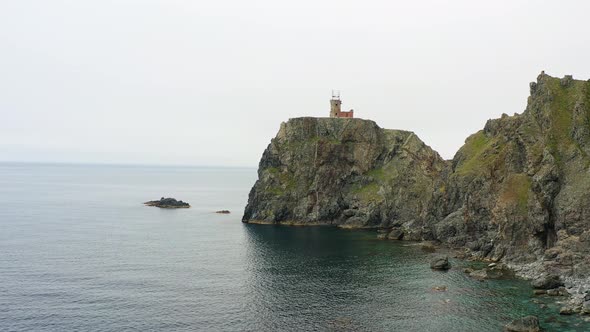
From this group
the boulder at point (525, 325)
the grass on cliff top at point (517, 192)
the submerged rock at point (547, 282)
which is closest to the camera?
the boulder at point (525, 325)

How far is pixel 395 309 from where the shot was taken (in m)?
80.0

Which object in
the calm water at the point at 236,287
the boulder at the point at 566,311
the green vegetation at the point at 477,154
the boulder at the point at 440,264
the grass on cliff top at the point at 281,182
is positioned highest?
the green vegetation at the point at 477,154

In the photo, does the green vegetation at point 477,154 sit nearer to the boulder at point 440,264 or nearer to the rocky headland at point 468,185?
the rocky headland at point 468,185

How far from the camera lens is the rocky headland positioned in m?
106

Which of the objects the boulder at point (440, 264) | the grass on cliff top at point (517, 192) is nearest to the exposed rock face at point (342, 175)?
the grass on cliff top at point (517, 192)

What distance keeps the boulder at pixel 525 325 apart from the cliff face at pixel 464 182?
1165 inches

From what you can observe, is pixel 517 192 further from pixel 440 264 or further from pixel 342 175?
pixel 342 175

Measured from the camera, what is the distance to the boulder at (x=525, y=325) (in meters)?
67.8

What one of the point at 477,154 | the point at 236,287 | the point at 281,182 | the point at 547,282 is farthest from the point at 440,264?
the point at 281,182

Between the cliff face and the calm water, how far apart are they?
1702 centimetres

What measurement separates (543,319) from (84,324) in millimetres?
69927

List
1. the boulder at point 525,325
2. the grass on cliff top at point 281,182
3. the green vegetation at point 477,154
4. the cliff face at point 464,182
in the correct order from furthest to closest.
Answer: the grass on cliff top at point 281,182 < the green vegetation at point 477,154 < the cliff face at point 464,182 < the boulder at point 525,325

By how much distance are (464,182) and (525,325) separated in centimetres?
7179

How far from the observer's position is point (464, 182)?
13600 centimetres
